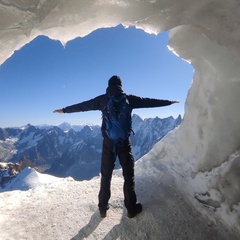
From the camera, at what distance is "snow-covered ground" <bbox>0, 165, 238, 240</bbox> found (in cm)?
589

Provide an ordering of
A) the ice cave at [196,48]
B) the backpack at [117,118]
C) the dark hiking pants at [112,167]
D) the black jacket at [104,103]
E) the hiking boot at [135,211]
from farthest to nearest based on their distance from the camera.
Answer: the hiking boot at [135,211]
the black jacket at [104,103]
the dark hiking pants at [112,167]
the backpack at [117,118]
the ice cave at [196,48]

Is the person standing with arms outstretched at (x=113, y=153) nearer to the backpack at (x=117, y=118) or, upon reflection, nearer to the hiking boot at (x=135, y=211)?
the hiking boot at (x=135, y=211)

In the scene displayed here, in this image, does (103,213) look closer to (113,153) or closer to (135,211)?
(135,211)

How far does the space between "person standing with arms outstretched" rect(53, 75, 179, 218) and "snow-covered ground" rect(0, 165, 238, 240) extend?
44 cm

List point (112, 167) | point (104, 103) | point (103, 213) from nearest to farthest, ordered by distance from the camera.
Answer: point (112, 167) → point (104, 103) → point (103, 213)

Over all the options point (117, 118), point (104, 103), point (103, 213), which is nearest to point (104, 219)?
point (103, 213)

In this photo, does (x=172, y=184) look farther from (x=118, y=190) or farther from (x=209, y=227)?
(x=209, y=227)

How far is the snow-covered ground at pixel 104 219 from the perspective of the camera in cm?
589

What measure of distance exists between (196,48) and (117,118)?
13.0 feet

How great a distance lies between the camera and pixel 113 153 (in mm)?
5949

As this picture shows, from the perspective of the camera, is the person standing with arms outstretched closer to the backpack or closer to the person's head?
the person's head

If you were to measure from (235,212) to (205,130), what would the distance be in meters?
2.71

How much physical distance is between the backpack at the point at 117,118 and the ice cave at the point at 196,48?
196 cm

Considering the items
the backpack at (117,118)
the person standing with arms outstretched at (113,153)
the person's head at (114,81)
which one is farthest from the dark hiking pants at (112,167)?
the person's head at (114,81)
